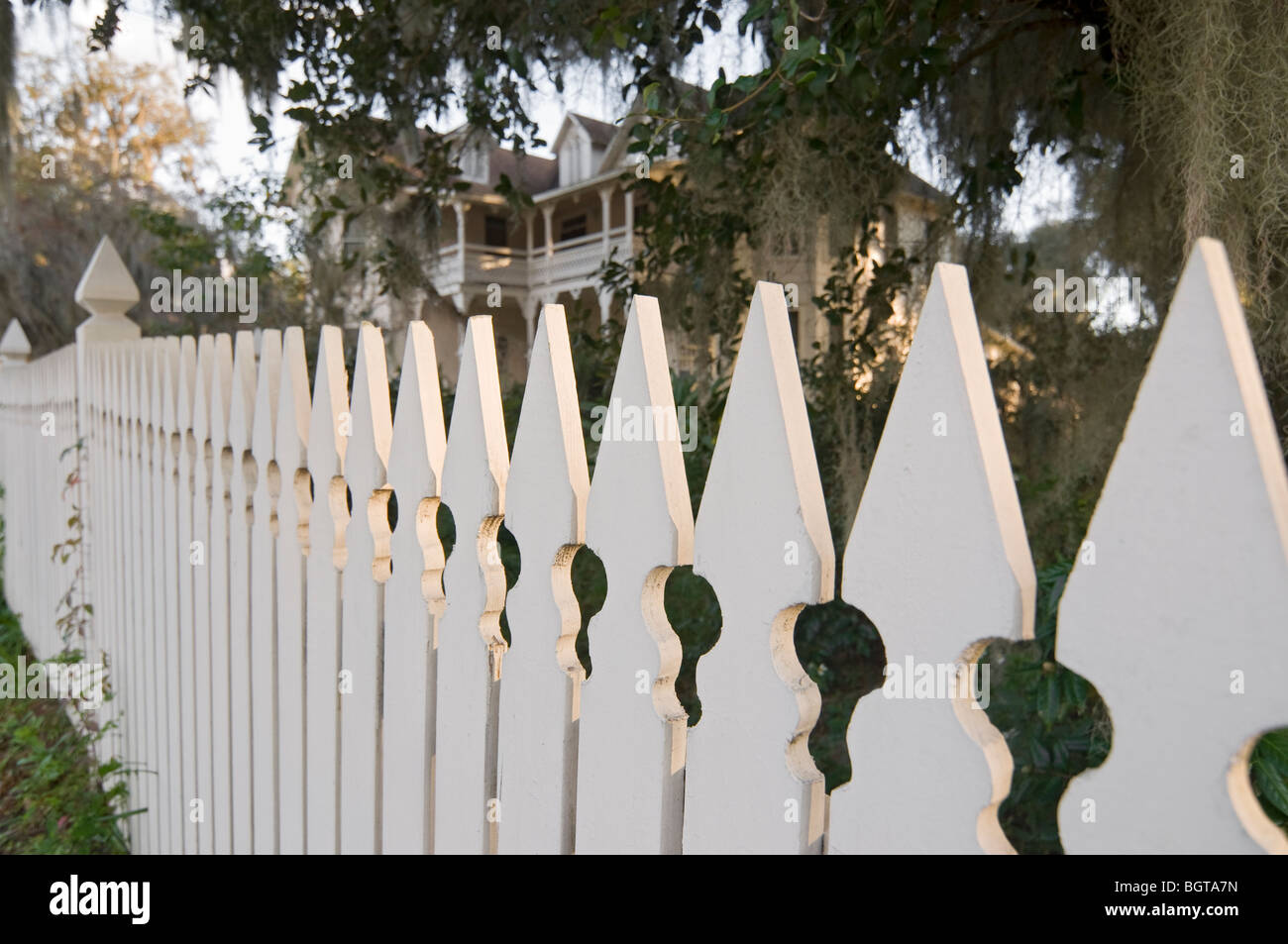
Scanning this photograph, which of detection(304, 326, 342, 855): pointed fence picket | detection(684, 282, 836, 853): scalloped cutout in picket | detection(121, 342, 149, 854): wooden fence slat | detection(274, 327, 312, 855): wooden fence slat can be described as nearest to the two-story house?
detection(121, 342, 149, 854): wooden fence slat

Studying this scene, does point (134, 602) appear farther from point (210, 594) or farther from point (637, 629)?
point (637, 629)

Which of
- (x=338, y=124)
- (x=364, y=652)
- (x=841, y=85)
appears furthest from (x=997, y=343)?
(x=364, y=652)

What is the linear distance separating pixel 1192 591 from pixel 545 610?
651mm


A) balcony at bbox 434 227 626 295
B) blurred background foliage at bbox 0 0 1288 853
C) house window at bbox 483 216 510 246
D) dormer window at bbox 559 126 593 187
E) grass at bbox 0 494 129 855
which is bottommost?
grass at bbox 0 494 129 855

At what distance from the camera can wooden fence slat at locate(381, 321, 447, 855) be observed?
117cm

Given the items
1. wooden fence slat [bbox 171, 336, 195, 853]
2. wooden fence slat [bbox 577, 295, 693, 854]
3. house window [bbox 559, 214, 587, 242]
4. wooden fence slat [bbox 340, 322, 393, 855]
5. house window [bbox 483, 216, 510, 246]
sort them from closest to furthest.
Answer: wooden fence slat [bbox 577, 295, 693, 854], wooden fence slat [bbox 340, 322, 393, 855], wooden fence slat [bbox 171, 336, 195, 853], house window [bbox 559, 214, 587, 242], house window [bbox 483, 216, 510, 246]

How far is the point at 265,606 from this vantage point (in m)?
1.60

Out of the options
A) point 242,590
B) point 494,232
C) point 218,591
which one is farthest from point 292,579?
point 494,232

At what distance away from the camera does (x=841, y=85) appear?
6.21 ft

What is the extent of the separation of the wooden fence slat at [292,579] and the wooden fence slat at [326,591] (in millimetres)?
40

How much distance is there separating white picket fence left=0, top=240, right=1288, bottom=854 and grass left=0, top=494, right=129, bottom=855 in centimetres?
101

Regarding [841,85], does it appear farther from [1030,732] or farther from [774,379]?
[1030,732]

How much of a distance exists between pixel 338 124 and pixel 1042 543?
291cm

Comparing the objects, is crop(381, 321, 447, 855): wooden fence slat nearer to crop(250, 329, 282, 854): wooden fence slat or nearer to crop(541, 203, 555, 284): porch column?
crop(250, 329, 282, 854): wooden fence slat
